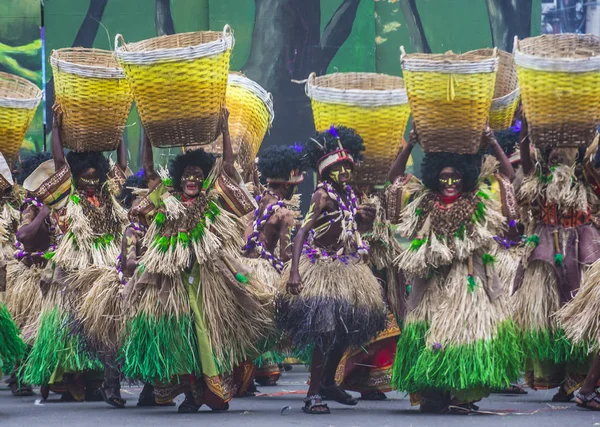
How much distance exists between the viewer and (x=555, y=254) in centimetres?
988

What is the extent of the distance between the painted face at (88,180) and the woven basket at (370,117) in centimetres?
182

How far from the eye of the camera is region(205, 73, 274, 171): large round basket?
11.3m

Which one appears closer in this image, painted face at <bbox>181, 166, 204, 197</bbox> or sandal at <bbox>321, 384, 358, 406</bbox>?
painted face at <bbox>181, 166, 204, 197</bbox>

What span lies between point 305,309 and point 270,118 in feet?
9.41

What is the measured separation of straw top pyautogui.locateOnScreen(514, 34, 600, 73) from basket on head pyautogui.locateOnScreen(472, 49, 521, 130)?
115 cm

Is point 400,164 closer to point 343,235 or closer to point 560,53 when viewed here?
point 343,235

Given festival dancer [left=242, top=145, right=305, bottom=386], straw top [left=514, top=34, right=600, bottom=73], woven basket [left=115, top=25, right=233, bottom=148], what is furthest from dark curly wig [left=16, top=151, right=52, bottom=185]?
straw top [left=514, top=34, right=600, bottom=73]

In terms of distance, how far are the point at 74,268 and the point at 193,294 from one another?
1374 mm

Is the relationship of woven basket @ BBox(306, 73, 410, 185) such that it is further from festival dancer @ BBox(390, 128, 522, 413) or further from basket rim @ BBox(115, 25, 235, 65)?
basket rim @ BBox(115, 25, 235, 65)

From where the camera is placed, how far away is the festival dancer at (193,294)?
9.14 m

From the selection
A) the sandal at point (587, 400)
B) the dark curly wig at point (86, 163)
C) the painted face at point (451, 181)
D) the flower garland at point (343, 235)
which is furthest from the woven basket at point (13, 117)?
the sandal at point (587, 400)

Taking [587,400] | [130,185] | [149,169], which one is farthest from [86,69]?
[587,400]

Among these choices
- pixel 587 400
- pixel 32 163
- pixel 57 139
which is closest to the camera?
pixel 587 400

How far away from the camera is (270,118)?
11.7m
